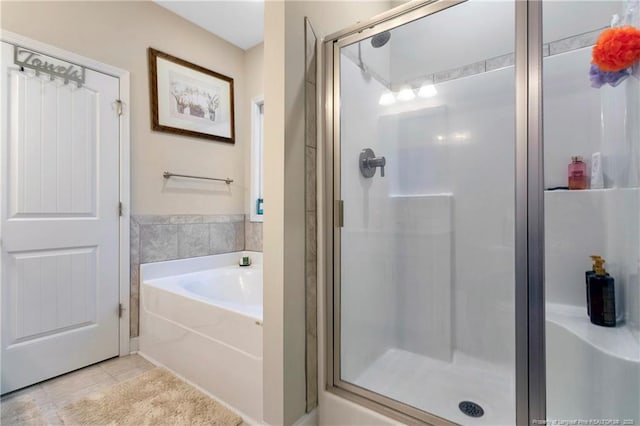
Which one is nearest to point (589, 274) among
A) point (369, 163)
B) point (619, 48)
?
point (619, 48)

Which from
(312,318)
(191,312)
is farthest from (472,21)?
(191,312)

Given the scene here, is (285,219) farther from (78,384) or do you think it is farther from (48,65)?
(48,65)

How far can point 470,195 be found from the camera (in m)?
1.91

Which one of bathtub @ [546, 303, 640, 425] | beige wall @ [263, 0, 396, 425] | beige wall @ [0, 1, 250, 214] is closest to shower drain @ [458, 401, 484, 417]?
bathtub @ [546, 303, 640, 425]

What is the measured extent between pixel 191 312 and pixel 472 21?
2.36 meters

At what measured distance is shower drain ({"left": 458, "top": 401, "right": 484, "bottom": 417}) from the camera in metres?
1.44

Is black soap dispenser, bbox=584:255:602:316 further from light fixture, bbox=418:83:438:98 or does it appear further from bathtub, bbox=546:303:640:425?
light fixture, bbox=418:83:438:98

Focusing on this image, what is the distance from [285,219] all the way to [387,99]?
119 centimetres

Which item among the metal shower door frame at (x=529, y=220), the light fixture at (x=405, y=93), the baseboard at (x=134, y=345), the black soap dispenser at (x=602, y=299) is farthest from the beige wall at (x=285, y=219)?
the baseboard at (x=134, y=345)

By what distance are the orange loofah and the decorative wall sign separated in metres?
2.74

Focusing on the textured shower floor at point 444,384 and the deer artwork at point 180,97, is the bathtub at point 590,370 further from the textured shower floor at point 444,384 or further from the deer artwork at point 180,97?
the deer artwork at point 180,97

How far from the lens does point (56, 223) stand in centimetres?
192

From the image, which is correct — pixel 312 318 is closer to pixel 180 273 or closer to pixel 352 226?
pixel 352 226

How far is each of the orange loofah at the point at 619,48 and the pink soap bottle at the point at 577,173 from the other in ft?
2.05
